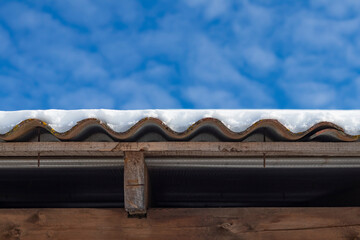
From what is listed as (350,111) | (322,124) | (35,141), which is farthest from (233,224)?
(35,141)

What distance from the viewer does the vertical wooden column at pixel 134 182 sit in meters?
2.24

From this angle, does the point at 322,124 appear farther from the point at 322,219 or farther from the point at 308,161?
the point at 322,219

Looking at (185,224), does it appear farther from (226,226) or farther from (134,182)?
(134,182)

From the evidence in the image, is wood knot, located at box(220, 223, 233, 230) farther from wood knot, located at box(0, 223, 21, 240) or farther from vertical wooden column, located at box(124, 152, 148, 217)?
wood knot, located at box(0, 223, 21, 240)

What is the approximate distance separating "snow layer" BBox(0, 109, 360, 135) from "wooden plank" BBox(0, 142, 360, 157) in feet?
0.27

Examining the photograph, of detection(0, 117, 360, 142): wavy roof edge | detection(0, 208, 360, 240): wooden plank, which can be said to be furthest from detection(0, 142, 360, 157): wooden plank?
detection(0, 208, 360, 240): wooden plank

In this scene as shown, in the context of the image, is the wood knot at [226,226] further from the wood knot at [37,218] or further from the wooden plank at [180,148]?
the wood knot at [37,218]

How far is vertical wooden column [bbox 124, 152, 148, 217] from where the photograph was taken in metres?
2.24

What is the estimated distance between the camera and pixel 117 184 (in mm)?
3150

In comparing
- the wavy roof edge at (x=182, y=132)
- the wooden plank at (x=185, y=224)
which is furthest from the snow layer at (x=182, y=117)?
the wooden plank at (x=185, y=224)

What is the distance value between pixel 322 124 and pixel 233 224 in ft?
2.46

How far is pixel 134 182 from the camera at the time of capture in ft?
7.39

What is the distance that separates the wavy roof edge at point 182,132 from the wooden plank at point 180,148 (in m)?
0.04

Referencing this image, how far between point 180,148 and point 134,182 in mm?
307
